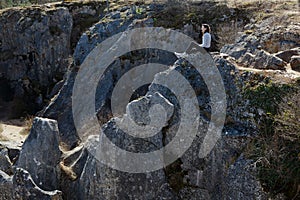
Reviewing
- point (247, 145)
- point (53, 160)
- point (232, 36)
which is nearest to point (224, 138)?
point (247, 145)

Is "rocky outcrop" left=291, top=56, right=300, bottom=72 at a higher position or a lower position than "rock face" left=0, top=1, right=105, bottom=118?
higher

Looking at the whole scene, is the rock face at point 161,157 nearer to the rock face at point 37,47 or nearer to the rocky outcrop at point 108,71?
the rocky outcrop at point 108,71

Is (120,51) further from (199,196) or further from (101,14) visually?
(199,196)

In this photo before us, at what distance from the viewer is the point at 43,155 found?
16328 millimetres

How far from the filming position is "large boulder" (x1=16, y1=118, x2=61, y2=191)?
1597 cm

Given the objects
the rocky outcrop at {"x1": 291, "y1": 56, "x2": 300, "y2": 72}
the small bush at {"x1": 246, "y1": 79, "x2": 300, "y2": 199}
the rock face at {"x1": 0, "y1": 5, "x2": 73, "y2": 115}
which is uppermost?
the rocky outcrop at {"x1": 291, "y1": 56, "x2": 300, "y2": 72}

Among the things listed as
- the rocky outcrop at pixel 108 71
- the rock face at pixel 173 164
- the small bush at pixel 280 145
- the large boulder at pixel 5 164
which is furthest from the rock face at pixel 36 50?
the small bush at pixel 280 145

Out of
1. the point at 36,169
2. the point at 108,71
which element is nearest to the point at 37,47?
the point at 108,71

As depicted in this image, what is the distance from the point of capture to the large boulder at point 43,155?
1597 cm

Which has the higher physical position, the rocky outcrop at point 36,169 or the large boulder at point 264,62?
the large boulder at point 264,62

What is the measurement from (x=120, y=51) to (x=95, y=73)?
293 cm

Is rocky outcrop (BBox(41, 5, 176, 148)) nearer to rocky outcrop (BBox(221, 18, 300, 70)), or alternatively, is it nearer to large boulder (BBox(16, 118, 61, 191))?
large boulder (BBox(16, 118, 61, 191))

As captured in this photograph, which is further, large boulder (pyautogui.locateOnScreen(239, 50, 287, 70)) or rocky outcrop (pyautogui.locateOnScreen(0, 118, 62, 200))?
large boulder (pyautogui.locateOnScreen(239, 50, 287, 70))

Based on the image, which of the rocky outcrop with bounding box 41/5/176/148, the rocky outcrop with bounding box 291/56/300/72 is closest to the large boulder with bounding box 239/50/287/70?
the rocky outcrop with bounding box 291/56/300/72
